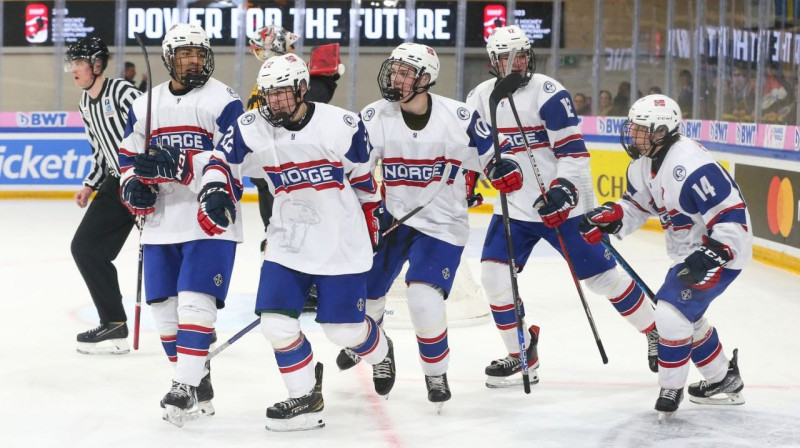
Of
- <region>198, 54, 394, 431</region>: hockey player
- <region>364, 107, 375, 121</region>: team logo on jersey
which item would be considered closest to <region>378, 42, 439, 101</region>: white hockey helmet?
<region>364, 107, 375, 121</region>: team logo on jersey

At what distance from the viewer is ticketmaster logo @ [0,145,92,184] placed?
11.2m

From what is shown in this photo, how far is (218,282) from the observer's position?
3.87 meters


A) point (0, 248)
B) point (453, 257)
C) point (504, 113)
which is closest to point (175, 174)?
point (453, 257)

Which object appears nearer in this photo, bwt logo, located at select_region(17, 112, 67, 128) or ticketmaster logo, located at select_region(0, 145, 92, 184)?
bwt logo, located at select_region(17, 112, 67, 128)

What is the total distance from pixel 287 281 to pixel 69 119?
8.09m

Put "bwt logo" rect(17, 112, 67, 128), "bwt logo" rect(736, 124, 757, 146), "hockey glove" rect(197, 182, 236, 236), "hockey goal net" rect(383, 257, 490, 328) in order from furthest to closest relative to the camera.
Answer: "bwt logo" rect(17, 112, 67, 128) → "bwt logo" rect(736, 124, 757, 146) → "hockey goal net" rect(383, 257, 490, 328) → "hockey glove" rect(197, 182, 236, 236)

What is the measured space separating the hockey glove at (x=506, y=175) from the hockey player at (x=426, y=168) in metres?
0.08

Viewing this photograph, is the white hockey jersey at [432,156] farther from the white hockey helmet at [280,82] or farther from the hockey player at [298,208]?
the white hockey helmet at [280,82]

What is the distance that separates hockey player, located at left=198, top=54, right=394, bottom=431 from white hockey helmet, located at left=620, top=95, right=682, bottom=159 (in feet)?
3.00

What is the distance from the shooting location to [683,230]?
157 inches

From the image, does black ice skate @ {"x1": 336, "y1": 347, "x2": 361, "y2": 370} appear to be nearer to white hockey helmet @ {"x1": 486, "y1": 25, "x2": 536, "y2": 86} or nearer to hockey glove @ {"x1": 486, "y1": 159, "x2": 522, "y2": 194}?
hockey glove @ {"x1": 486, "y1": 159, "x2": 522, "y2": 194}

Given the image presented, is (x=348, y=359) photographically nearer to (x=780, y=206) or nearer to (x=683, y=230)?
(x=683, y=230)

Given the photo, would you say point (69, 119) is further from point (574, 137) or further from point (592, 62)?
point (574, 137)

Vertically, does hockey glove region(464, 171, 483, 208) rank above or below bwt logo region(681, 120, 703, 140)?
below
